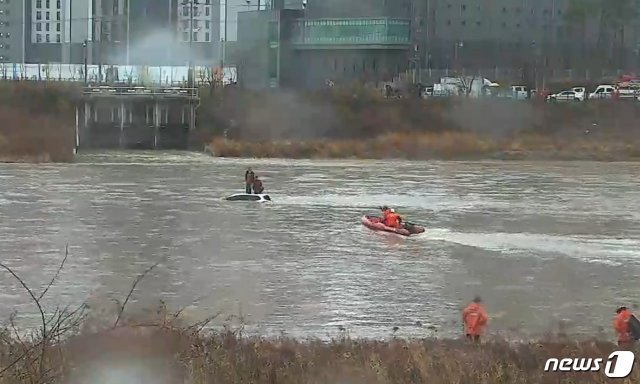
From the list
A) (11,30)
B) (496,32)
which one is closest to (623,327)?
(496,32)

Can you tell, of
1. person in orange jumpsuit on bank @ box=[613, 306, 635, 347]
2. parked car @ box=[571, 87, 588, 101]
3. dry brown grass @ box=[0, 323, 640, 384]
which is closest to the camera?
dry brown grass @ box=[0, 323, 640, 384]

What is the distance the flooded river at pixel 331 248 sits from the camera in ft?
57.6

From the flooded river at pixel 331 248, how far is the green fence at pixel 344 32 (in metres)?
33.0

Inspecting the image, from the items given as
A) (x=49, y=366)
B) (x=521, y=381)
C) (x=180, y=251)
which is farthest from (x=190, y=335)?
(x=180, y=251)

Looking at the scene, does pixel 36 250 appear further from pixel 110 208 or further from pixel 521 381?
pixel 521 381

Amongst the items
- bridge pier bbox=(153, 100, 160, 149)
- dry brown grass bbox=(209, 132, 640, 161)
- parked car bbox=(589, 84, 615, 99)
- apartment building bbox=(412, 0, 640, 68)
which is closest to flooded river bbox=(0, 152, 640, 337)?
dry brown grass bbox=(209, 132, 640, 161)

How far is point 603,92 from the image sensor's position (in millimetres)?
69000

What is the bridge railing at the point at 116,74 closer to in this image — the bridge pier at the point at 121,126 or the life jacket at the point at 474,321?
the bridge pier at the point at 121,126

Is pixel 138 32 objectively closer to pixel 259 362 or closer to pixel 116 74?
pixel 116 74

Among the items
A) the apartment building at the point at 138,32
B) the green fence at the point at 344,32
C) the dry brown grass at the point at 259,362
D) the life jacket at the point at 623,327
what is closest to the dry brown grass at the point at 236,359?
the dry brown grass at the point at 259,362

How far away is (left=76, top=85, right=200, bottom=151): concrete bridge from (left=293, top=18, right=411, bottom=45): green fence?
15.4 meters

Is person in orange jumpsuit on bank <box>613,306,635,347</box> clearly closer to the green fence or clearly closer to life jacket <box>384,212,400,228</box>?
life jacket <box>384,212,400,228</box>

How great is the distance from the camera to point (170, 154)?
190 feet

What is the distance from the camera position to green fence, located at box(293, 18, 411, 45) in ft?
247
